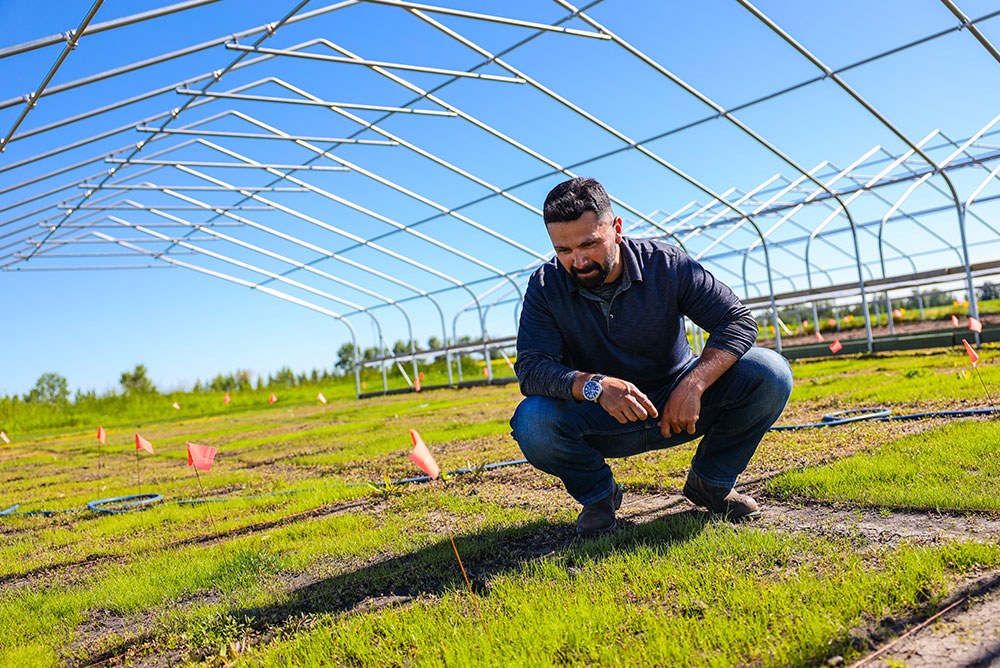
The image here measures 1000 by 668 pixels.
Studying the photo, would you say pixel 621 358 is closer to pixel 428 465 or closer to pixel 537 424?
pixel 537 424

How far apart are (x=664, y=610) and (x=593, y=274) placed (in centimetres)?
128

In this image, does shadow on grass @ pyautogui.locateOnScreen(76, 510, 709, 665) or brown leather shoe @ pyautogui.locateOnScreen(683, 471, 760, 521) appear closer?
shadow on grass @ pyautogui.locateOnScreen(76, 510, 709, 665)

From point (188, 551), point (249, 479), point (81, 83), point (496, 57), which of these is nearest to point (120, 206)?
point (81, 83)

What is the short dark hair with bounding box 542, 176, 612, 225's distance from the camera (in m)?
2.64

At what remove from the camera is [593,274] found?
107 inches

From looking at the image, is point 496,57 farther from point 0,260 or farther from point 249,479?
point 0,260

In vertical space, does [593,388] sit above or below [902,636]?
above

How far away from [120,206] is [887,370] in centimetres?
1517

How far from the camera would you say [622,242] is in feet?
9.50

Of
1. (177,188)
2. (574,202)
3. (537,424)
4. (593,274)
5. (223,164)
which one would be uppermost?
(177,188)

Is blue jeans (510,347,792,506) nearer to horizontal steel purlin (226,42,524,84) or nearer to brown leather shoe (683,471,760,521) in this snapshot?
brown leather shoe (683,471,760,521)

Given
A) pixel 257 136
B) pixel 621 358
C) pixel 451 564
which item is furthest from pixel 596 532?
pixel 257 136

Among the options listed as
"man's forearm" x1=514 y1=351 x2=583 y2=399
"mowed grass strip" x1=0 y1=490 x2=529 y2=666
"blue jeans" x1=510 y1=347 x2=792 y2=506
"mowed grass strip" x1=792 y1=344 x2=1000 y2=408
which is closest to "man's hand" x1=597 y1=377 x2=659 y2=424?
"man's forearm" x1=514 y1=351 x2=583 y2=399

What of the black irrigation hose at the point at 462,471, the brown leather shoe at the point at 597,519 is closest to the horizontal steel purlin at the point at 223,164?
the black irrigation hose at the point at 462,471
